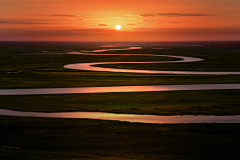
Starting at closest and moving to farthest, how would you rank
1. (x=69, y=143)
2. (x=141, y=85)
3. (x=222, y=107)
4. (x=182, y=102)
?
(x=69, y=143) → (x=222, y=107) → (x=182, y=102) → (x=141, y=85)

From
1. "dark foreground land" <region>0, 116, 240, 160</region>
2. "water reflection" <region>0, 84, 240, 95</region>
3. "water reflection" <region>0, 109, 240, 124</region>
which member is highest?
"dark foreground land" <region>0, 116, 240, 160</region>

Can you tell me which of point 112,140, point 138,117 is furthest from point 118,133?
point 138,117

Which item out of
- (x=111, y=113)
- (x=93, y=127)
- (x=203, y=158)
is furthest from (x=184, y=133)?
(x=111, y=113)

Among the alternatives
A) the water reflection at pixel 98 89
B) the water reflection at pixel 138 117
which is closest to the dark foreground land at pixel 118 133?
the water reflection at pixel 138 117

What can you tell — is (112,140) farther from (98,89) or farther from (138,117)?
(98,89)

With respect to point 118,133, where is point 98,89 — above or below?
below

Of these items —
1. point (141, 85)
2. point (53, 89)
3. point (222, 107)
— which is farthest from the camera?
point (141, 85)

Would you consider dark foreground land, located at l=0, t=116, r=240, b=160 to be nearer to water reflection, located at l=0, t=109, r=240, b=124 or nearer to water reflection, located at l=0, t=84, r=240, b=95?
water reflection, located at l=0, t=109, r=240, b=124

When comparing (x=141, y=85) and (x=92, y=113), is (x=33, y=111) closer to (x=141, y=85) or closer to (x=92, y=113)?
(x=92, y=113)

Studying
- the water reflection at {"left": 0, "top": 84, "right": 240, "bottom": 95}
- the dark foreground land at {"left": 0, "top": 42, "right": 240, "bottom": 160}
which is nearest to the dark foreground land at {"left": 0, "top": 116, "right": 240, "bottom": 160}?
the dark foreground land at {"left": 0, "top": 42, "right": 240, "bottom": 160}

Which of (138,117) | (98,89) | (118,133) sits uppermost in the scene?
(118,133)

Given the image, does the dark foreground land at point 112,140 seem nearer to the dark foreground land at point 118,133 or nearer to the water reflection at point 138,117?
the dark foreground land at point 118,133
